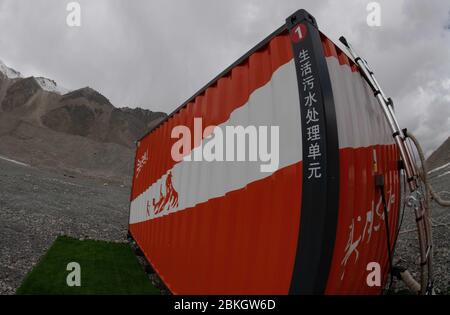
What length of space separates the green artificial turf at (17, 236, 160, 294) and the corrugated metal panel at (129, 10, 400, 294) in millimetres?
2372

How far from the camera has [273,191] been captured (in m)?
2.90

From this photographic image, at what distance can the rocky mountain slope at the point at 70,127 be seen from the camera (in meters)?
56.8

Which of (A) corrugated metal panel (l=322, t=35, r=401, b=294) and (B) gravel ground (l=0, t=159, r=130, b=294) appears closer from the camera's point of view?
(A) corrugated metal panel (l=322, t=35, r=401, b=294)

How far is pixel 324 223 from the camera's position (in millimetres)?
2350

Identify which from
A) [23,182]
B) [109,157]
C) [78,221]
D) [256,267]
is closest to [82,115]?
[109,157]

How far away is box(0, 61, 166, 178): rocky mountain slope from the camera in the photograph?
56.8m

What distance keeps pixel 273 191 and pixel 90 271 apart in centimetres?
623

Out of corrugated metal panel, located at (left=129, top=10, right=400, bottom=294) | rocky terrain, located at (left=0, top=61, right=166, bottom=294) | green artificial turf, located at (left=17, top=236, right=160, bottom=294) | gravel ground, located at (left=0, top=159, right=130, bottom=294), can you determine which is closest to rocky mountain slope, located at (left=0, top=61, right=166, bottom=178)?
rocky terrain, located at (left=0, top=61, right=166, bottom=294)

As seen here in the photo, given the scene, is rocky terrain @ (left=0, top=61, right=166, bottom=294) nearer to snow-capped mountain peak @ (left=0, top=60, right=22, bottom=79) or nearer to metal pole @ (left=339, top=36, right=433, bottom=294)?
snow-capped mountain peak @ (left=0, top=60, right=22, bottom=79)

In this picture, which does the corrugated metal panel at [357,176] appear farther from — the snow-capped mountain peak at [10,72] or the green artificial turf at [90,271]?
the snow-capped mountain peak at [10,72]

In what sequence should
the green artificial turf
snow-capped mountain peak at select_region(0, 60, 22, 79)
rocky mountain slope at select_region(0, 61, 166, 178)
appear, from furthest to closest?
snow-capped mountain peak at select_region(0, 60, 22, 79) < rocky mountain slope at select_region(0, 61, 166, 178) < the green artificial turf

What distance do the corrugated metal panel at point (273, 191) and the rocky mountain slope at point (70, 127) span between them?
50344 millimetres

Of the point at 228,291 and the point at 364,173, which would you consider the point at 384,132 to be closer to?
the point at 364,173
